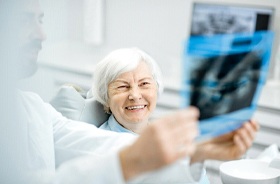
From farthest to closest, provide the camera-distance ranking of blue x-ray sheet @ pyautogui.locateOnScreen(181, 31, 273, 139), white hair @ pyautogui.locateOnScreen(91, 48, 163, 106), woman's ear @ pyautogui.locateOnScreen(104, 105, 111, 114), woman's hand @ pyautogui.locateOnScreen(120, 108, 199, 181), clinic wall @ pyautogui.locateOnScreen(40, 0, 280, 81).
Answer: clinic wall @ pyautogui.locateOnScreen(40, 0, 280, 81) → woman's ear @ pyautogui.locateOnScreen(104, 105, 111, 114) → white hair @ pyautogui.locateOnScreen(91, 48, 163, 106) → blue x-ray sheet @ pyautogui.locateOnScreen(181, 31, 273, 139) → woman's hand @ pyautogui.locateOnScreen(120, 108, 199, 181)

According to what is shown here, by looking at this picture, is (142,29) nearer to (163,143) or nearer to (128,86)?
(128,86)

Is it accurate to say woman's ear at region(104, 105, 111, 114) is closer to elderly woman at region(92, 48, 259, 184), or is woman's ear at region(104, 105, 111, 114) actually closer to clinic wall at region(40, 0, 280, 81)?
elderly woman at region(92, 48, 259, 184)

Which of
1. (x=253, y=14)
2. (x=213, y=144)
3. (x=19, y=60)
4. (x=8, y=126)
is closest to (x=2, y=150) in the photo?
(x=8, y=126)

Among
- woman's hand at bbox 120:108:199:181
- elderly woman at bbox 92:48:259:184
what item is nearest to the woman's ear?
elderly woman at bbox 92:48:259:184

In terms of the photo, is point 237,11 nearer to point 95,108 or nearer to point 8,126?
point 95,108

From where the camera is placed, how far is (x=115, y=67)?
1.24 m

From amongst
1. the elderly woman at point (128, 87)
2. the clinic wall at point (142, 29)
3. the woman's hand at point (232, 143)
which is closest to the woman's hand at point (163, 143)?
the woman's hand at point (232, 143)

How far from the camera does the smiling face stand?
1247mm

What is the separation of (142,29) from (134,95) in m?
1.28

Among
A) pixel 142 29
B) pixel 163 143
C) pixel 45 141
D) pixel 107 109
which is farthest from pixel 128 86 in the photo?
pixel 142 29

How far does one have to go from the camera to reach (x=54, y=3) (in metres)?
0.94

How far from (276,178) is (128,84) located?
474 millimetres

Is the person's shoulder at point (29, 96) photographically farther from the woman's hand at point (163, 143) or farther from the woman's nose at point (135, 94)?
the woman's nose at point (135, 94)

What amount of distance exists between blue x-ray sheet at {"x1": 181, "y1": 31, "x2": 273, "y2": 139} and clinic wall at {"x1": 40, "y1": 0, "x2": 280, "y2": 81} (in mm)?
1517
